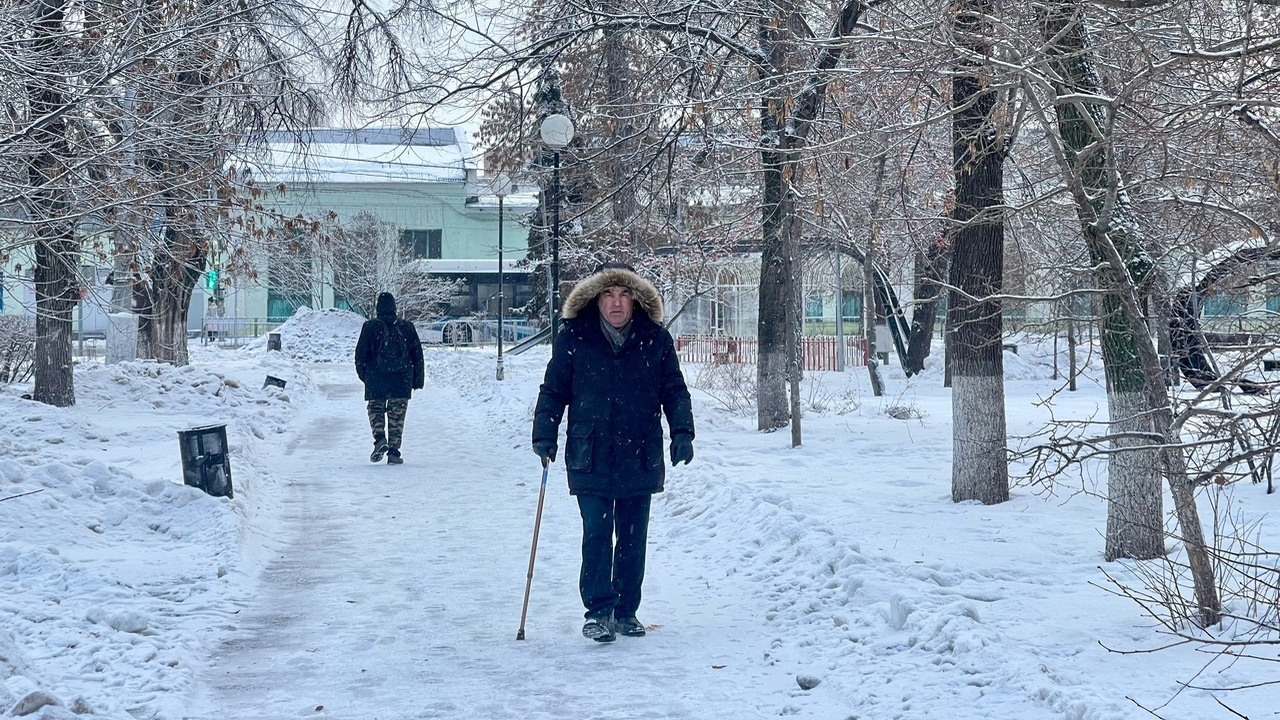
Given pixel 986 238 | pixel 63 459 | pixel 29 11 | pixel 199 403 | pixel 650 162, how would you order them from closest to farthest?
1. pixel 29 11
2. pixel 986 238
3. pixel 63 459
4. pixel 650 162
5. pixel 199 403

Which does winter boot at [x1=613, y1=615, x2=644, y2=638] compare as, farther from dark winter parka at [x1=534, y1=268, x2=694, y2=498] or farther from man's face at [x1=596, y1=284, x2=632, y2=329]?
man's face at [x1=596, y1=284, x2=632, y2=329]

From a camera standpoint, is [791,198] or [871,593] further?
[791,198]

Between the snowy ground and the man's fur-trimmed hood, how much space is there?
1.77 metres

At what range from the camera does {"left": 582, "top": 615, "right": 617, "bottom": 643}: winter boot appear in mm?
6203

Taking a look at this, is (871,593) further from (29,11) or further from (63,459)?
(63,459)

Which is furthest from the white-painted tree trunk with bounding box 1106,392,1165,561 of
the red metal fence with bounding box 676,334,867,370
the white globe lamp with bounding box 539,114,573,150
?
the red metal fence with bounding box 676,334,867,370

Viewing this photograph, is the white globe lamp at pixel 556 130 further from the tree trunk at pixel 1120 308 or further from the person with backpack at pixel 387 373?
the tree trunk at pixel 1120 308

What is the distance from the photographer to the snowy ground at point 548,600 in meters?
5.08

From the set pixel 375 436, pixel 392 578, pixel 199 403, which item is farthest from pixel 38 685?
pixel 199 403

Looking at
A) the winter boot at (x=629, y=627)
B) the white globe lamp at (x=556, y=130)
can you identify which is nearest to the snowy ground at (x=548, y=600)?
the winter boot at (x=629, y=627)

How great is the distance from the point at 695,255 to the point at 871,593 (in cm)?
1371

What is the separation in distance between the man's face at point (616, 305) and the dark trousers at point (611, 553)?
3.16 ft

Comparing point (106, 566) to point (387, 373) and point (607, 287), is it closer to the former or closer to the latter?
point (607, 287)

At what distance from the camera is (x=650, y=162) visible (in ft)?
41.9
